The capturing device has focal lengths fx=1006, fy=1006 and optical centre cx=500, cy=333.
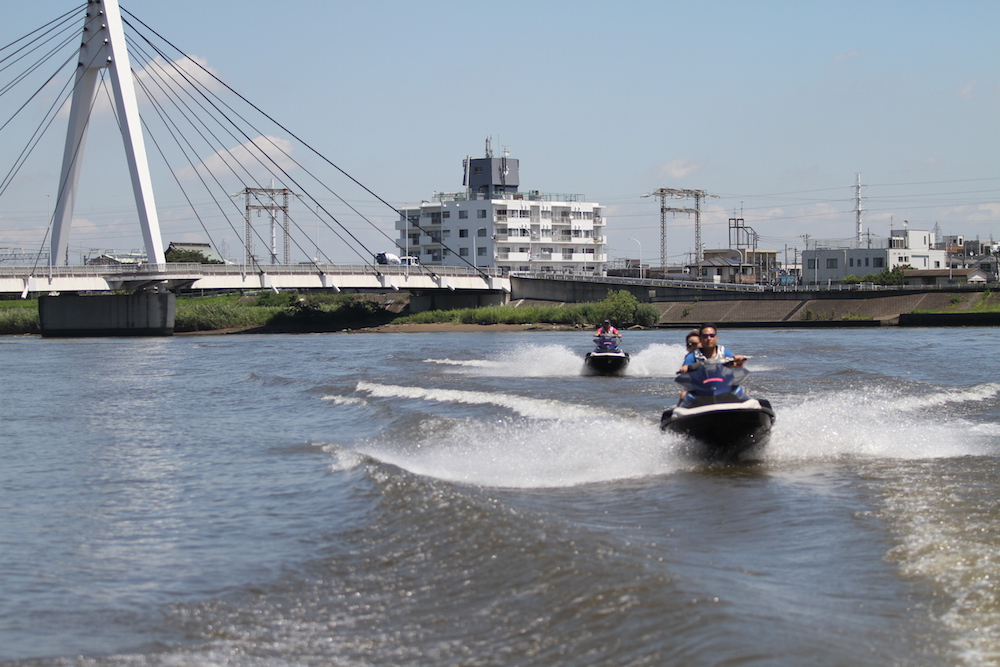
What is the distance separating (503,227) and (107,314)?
212ft

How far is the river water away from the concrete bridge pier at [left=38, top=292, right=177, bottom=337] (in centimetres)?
5505

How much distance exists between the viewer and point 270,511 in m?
12.9

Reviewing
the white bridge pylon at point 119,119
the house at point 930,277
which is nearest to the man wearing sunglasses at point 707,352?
the white bridge pylon at point 119,119

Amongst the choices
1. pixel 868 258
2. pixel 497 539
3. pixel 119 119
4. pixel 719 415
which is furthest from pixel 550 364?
pixel 868 258

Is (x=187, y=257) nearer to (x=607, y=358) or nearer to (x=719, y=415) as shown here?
(x=607, y=358)

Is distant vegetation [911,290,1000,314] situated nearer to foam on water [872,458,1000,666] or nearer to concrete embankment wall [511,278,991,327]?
concrete embankment wall [511,278,991,327]

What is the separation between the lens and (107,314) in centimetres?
7675

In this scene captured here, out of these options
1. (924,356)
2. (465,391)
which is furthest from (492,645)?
(924,356)

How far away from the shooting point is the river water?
7.94 metres

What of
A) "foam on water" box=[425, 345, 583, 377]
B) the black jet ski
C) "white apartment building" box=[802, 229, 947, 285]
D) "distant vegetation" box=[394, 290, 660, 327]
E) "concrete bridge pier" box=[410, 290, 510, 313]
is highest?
"white apartment building" box=[802, 229, 947, 285]

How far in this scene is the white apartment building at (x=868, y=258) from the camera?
118 m

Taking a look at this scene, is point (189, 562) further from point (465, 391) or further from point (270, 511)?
point (465, 391)

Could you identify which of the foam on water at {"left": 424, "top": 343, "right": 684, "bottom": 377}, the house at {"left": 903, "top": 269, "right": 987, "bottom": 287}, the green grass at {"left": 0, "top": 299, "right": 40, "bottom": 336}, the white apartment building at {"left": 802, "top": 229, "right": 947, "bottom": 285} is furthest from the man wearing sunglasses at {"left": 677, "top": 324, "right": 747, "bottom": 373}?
the white apartment building at {"left": 802, "top": 229, "right": 947, "bottom": 285}

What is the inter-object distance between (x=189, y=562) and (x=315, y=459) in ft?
21.9
